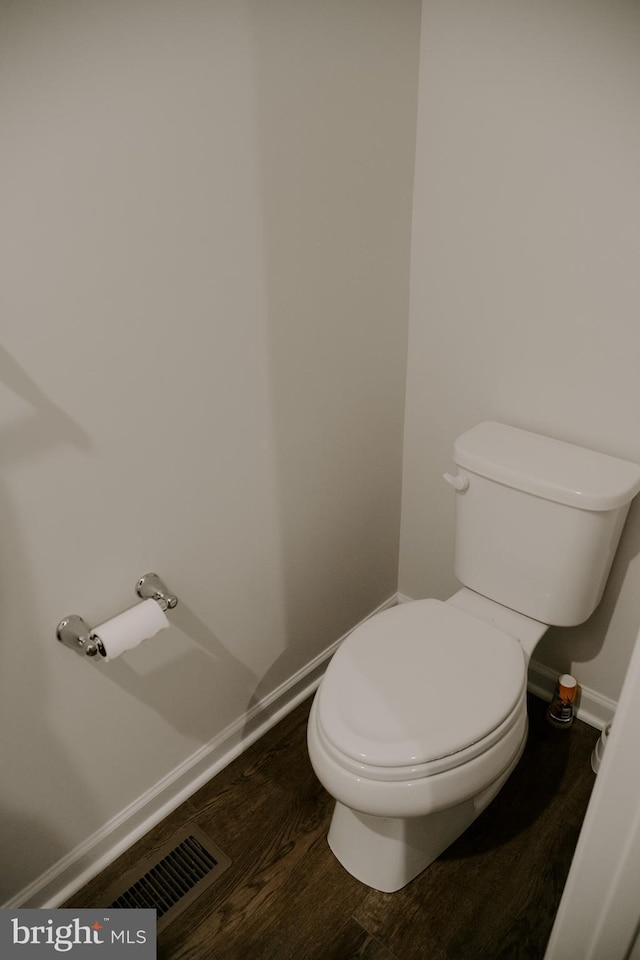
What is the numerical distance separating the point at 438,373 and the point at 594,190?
542 millimetres

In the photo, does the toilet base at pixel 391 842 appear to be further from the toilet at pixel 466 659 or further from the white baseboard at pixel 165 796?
the white baseboard at pixel 165 796

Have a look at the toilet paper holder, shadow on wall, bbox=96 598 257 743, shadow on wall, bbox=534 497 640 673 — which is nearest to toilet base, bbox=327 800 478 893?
shadow on wall, bbox=96 598 257 743

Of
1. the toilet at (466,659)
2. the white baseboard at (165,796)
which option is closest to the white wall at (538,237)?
the toilet at (466,659)

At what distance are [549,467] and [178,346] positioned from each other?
2.56ft

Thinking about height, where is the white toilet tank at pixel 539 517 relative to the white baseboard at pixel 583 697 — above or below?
above

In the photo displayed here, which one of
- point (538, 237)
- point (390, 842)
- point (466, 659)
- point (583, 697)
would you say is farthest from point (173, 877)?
point (538, 237)

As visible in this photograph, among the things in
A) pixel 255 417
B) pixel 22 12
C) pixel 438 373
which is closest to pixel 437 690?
pixel 255 417

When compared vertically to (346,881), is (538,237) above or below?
above

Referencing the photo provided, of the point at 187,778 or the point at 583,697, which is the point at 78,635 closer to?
the point at 187,778

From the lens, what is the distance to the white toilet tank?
130 centimetres

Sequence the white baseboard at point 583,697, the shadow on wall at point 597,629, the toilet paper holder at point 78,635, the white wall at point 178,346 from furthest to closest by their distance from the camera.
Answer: the white baseboard at point 583,697, the shadow on wall at point 597,629, the toilet paper holder at point 78,635, the white wall at point 178,346

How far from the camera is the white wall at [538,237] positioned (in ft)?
3.85

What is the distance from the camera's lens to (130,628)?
115 cm

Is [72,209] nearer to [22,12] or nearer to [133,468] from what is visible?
[22,12]
